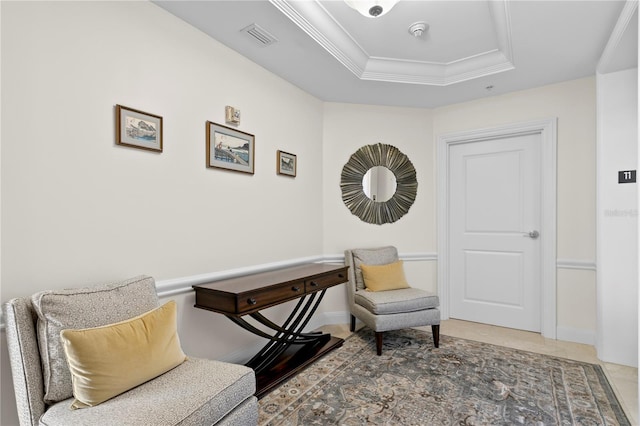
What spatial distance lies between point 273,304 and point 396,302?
1.14 meters

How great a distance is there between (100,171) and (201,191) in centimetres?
66

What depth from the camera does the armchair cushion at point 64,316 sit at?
1.36 meters

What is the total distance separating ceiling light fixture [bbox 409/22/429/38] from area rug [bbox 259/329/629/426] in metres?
2.51

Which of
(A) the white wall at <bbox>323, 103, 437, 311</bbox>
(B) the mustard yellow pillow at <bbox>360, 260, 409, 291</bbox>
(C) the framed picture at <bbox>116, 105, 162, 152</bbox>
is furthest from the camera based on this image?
(A) the white wall at <bbox>323, 103, 437, 311</bbox>

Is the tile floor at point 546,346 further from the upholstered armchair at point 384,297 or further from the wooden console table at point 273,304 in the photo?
the wooden console table at point 273,304

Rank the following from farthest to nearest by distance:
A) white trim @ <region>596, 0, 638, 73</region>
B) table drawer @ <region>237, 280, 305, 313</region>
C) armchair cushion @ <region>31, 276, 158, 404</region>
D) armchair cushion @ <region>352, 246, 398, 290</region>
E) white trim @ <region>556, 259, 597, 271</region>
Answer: armchair cushion @ <region>352, 246, 398, 290</region>
white trim @ <region>556, 259, 597, 271</region>
table drawer @ <region>237, 280, 305, 313</region>
white trim @ <region>596, 0, 638, 73</region>
armchair cushion @ <region>31, 276, 158, 404</region>

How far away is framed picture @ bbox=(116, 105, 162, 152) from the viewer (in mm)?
1865

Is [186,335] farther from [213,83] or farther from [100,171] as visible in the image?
[213,83]

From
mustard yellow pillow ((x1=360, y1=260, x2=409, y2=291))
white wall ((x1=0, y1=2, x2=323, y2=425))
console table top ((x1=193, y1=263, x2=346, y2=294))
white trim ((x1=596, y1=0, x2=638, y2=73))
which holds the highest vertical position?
white trim ((x1=596, y1=0, x2=638, y2=73))

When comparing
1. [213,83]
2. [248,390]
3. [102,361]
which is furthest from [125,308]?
[213,83]

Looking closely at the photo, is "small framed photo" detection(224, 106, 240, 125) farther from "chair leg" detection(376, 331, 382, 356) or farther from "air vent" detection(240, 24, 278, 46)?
"chair leg" detection(376, 331, 382, 356)

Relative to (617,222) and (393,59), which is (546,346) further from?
(393,59)

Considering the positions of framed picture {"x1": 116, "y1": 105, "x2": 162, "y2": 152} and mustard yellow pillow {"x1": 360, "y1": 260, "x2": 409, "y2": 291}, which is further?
mustard yellow pillow {"x1": 360, "y1": 260, "x2": 409, "y2": 291}

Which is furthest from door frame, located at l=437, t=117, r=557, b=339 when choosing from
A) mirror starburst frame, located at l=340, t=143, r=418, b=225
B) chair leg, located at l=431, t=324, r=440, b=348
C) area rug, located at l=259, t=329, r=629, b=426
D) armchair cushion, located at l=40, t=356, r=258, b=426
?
armchair cushion, located at l=40, t=356, r=258, b=426
